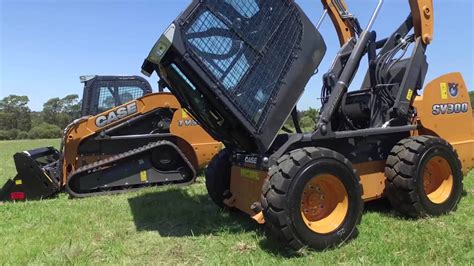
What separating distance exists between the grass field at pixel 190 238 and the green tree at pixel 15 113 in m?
56.2

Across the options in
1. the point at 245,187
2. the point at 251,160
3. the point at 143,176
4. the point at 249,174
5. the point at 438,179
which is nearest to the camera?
the point at 251,160

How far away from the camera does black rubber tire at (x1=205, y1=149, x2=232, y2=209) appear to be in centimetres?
588

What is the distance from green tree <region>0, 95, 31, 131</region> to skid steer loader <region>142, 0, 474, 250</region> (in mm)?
58013

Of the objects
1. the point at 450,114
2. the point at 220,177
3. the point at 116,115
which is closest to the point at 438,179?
the point at 450,114

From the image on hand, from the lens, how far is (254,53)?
4.53 meters

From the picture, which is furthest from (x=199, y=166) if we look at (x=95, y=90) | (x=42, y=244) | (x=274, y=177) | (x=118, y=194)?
(x=274, y=177)

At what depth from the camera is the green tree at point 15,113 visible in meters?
58.7

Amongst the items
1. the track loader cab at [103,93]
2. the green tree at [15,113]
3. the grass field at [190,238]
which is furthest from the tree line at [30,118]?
the grass field at [190,238]

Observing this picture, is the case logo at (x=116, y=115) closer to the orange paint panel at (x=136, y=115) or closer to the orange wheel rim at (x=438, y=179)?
the orange paint panel at (x=136, y=115)

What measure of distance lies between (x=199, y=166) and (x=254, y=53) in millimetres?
5000

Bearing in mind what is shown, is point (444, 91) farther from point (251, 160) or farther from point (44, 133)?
point (44, 133)

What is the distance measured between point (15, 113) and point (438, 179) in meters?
63.5

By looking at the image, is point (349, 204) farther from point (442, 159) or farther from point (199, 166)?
point (199, 166)

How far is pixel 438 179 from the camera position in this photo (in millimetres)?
5492
